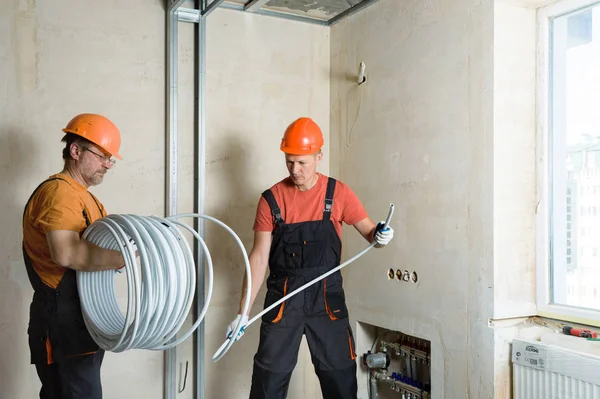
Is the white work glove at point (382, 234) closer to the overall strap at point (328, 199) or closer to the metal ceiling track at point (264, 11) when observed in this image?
the overall strap at point (328, 199)

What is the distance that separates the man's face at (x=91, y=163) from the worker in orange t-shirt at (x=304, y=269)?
0.84m

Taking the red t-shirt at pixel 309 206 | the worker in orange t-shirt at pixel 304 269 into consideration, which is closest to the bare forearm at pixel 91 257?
the worker in orange t-shirt at pixel 304 269

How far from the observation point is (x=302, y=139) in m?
2.94

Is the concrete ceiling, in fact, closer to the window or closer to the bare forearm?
the window

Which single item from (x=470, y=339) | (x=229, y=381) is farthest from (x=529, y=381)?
(x=229, y=381)

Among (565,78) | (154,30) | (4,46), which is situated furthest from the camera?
(154,30)

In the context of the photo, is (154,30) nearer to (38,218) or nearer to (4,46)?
(4,46)

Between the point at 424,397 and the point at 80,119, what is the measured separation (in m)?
2.27

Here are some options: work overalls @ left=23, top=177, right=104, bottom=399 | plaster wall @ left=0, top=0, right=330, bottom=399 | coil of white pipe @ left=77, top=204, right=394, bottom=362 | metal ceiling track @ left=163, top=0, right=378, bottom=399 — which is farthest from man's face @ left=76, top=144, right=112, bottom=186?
metal ceiling track @ left=163, top=0, right=378, bottom=399

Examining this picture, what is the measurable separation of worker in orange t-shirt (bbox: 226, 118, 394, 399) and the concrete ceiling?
1.24 metres

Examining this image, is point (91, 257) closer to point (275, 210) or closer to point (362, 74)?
point (275, 210)

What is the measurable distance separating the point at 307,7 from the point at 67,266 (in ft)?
8.21

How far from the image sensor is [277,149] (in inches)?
157

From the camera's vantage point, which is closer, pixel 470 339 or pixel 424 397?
pixel 470 339
